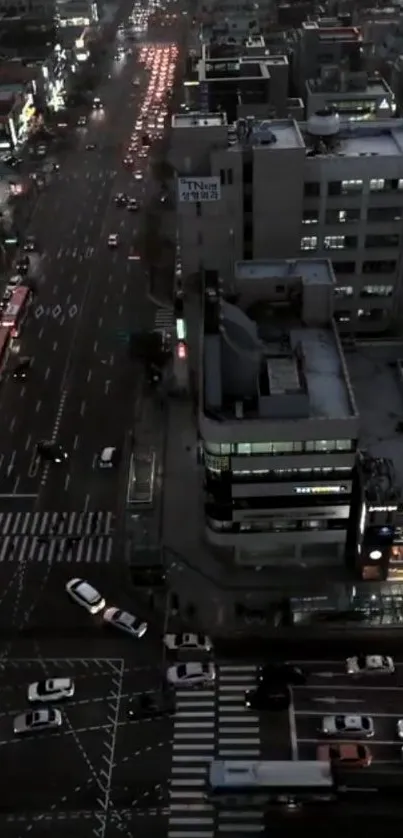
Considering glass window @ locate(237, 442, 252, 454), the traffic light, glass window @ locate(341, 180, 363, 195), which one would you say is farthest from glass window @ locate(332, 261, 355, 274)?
glass window @ locate(237, 442, 252, 454)

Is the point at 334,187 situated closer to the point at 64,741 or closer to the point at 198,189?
the point at 198,189

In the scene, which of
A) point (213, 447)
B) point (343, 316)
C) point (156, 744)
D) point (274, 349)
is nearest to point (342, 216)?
point (343, 316)

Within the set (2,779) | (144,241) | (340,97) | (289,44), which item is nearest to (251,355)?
(2,779)

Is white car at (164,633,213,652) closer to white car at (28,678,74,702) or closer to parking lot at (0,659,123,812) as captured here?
parking lot at (0,659,123,812)

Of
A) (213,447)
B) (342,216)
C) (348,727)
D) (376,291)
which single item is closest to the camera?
(348,727)

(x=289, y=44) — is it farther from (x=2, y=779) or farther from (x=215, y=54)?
(x=2, y=779)

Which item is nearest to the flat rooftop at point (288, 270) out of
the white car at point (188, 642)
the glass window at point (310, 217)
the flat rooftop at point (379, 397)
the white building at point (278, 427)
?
the white building at point (278, 427)
